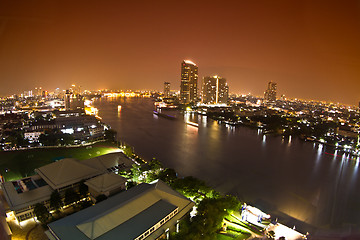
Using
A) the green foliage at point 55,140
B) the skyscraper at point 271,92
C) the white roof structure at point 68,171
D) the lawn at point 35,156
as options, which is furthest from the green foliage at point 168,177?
the skyscraper at point 271,92

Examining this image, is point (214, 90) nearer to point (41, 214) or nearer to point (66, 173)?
point (66, 173)

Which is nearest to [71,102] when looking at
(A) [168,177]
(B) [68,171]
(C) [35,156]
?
(C) [35,156]

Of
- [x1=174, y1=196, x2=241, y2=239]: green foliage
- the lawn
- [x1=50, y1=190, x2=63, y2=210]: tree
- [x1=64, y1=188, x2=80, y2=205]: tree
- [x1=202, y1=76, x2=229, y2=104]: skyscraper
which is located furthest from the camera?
[x1=202, y1=76, x2=229, y2=104]: skyscraper

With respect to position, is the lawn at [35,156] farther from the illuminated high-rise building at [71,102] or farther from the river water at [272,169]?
the illuminated high-rise building at [71,102]

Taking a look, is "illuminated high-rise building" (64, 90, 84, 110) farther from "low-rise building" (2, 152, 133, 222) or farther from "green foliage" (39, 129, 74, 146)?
"low-rise building" (2, 152, 133, 222)

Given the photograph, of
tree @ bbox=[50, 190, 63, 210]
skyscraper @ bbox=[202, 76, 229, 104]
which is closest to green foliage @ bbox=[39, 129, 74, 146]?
tree @ bbox=[50, 190, 63, 210]

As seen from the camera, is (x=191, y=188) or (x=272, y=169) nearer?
(x=191, y=188)

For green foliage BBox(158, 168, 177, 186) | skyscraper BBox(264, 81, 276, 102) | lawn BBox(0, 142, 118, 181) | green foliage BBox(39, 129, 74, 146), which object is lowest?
lawn BBox(0, 142, 118, 181)
